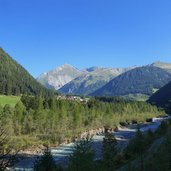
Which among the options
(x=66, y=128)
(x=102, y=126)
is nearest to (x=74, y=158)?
(x=66, y=128)

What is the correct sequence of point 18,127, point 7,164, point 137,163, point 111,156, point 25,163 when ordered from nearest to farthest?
point 7,164 < point 111,156 < point 137,163 < point 25,163 < point 18,127

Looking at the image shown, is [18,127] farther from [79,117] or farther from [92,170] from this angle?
[92,170]

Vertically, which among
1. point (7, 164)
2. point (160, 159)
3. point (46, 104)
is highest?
point (46, 104)

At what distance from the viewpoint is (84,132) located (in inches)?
6156

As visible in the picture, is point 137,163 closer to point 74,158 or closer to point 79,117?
point 74,158

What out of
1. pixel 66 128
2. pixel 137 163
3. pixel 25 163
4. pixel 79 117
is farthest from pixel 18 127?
pixel 137 163

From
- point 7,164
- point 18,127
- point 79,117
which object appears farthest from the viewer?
point 79,117

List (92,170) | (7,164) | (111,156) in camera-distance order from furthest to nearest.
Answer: (111,156)
(92,170)
(7,164)

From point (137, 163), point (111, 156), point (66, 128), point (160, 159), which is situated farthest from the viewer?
point (66, 128)

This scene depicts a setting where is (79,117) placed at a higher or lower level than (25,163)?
higher

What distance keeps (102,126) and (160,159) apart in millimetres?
145377

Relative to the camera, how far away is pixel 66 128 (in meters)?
152

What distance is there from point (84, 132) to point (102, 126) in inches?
1164

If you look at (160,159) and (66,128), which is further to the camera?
(66,128)
